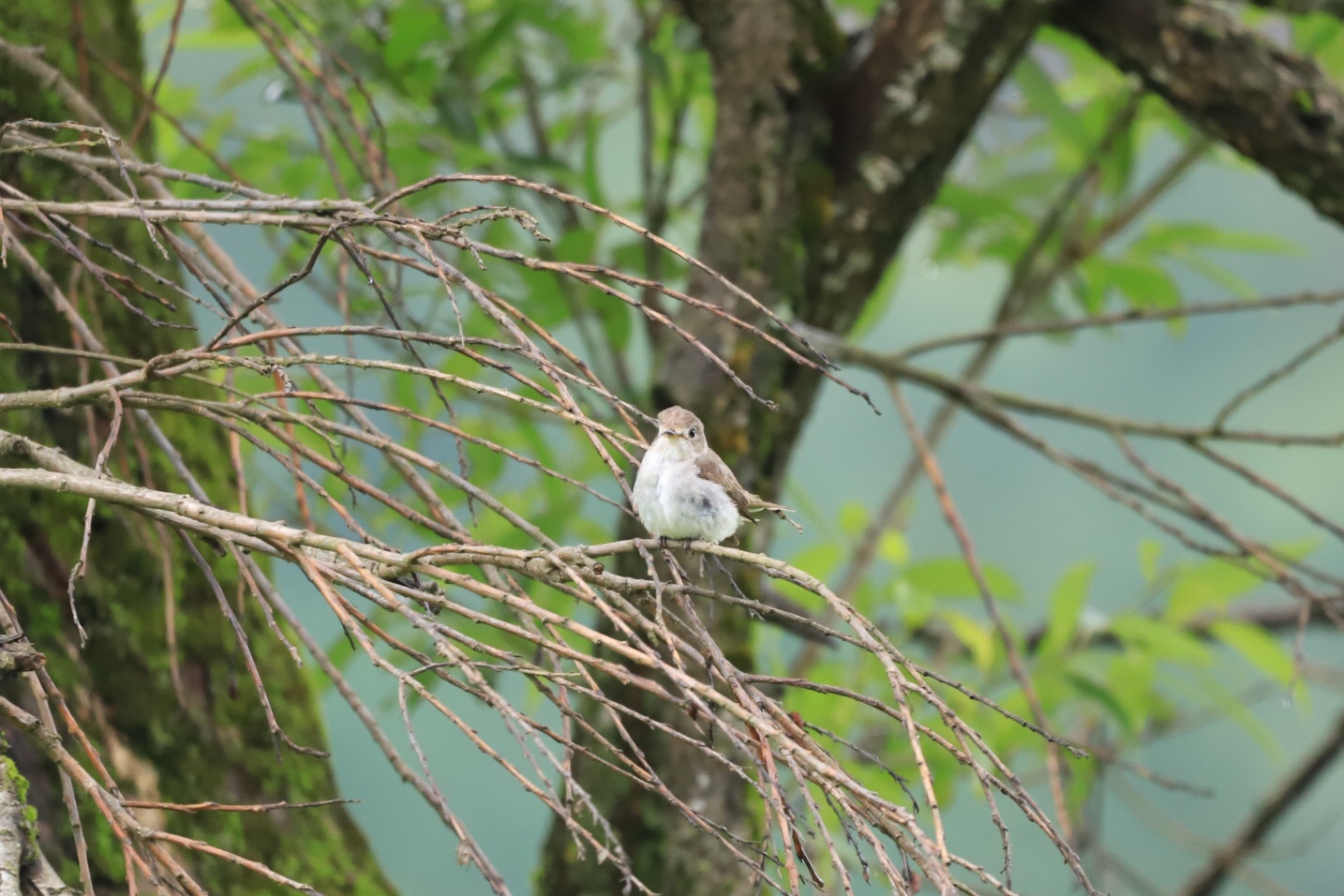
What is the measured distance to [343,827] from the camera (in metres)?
1.91

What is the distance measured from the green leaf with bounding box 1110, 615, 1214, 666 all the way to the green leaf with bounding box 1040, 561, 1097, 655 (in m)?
0.10

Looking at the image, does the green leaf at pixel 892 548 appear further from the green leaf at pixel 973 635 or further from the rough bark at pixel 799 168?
the rough bark at pixel 799 168

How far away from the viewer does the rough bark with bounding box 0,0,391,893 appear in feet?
5.01

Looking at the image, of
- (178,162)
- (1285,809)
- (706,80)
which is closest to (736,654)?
(178,162)

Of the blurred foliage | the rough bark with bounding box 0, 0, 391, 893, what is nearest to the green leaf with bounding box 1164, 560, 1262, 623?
the blurred foliage

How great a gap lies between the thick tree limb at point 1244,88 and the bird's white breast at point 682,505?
1.33 meters

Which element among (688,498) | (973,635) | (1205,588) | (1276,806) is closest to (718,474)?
(688,498)

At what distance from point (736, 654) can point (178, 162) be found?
1.25 m

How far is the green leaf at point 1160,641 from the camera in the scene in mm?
2650

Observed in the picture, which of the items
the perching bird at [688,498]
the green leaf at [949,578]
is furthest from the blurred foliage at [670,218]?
the perching bird at [688,498]

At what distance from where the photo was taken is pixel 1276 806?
330 cm

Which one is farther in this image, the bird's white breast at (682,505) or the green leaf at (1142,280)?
the green leaf at (1142,280)

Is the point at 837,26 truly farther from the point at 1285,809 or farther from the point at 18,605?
the point at 1285,809

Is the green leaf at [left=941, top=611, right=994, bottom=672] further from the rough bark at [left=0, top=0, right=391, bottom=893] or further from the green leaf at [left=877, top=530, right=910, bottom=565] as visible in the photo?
the rough bark at [left=0, top=0, right=391, bottom=893]
